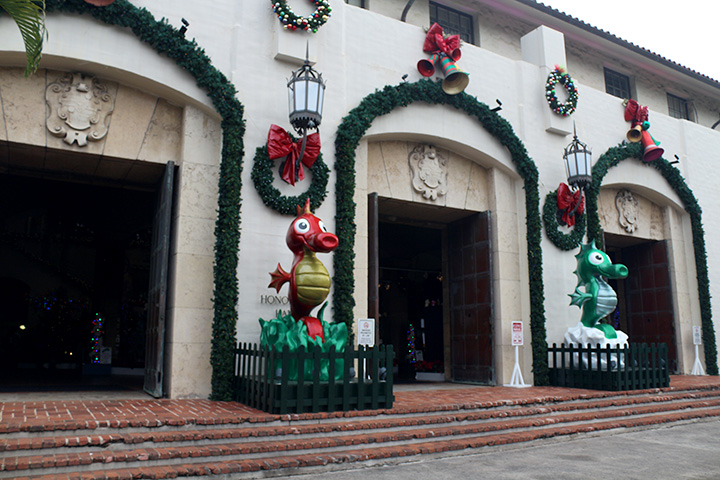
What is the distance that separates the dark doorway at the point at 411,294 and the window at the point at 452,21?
4.88m

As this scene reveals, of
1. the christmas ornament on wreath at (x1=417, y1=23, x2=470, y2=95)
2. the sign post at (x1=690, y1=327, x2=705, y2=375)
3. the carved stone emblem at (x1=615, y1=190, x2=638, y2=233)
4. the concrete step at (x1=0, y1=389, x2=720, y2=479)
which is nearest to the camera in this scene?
the concrete step at (x1=0, y1=389, x2=720, y2=479)

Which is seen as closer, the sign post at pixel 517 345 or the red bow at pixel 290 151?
the red bow at pixel 290 151

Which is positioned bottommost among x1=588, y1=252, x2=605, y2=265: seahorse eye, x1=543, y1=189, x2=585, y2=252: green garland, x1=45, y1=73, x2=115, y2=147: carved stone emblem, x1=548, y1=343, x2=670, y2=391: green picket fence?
x1=548, y1=343, x2=670, y2=391: green picket fence

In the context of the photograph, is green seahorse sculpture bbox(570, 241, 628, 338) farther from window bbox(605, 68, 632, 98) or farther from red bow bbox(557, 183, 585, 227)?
window bbox(605, 68, 632, 98)

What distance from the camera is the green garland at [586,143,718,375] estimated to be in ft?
43.1

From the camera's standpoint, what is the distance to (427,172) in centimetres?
1133

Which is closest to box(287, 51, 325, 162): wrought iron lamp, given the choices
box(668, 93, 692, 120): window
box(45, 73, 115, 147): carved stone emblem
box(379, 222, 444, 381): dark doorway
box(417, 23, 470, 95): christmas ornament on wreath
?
box(45, 73, 115, 147): carved stone emblem

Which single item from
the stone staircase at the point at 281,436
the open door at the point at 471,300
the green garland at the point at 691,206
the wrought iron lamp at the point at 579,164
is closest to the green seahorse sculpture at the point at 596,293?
the wrought iron lamp at the point at 579,164

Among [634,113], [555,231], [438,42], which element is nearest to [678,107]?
[634,113]

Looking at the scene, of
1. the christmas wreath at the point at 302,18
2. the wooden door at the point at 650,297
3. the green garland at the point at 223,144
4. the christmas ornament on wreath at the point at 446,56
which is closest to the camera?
the green garland at the point at 223,144

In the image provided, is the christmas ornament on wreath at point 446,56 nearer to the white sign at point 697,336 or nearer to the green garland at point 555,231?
the green garland at point 555,231

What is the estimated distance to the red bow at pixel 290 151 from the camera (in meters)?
8.91

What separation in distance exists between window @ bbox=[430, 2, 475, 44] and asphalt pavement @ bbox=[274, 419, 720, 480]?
9.47 meters

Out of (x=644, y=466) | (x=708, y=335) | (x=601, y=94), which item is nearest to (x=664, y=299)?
(x=708, y=335)
